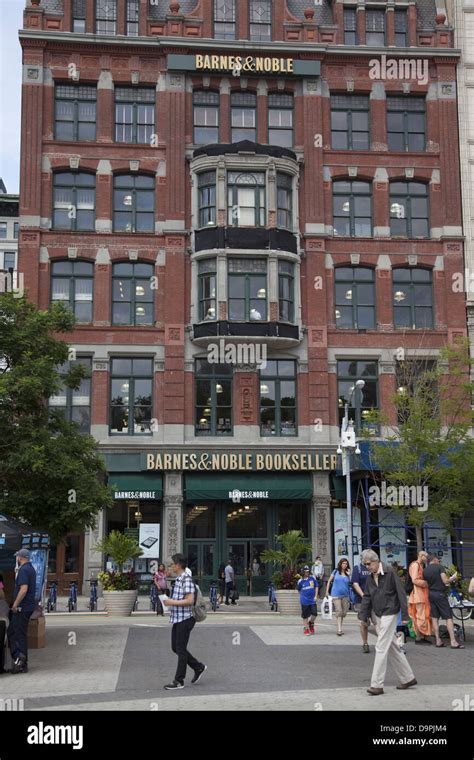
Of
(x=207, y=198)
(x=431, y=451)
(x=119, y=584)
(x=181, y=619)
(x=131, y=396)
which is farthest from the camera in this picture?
(x=207, y=198)

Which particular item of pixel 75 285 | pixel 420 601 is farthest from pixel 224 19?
pixel 420 601

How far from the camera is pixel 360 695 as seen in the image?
11.7m

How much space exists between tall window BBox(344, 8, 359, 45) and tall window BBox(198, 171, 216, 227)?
9641mm

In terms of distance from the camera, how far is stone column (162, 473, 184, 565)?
36.3 m

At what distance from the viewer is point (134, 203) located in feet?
129

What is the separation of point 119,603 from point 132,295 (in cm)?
1608

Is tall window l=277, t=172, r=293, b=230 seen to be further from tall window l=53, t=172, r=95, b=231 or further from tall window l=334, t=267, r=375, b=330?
tall window l=53, t=172, r=95, b=231

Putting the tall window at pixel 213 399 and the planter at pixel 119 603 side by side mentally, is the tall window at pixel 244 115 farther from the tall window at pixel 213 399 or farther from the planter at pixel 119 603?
the planter at pixel 119 603

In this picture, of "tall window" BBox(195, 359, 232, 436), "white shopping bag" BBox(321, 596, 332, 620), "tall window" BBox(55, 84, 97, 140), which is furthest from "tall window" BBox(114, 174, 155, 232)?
"white shopping bag" BBox(321, 596, 332, 620)

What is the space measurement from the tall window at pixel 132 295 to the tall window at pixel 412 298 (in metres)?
10.8

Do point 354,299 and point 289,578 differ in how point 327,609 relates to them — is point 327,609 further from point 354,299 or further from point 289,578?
point 354,299

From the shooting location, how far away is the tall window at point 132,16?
40719mm
